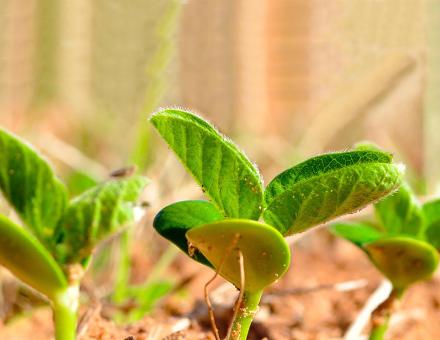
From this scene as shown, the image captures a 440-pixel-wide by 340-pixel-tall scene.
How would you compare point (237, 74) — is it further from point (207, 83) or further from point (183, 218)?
point (183, 218)

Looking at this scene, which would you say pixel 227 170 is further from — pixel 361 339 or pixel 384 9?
pixel 384 9

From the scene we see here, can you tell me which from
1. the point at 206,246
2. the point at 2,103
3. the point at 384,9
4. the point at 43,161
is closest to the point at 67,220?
the point at 43,161

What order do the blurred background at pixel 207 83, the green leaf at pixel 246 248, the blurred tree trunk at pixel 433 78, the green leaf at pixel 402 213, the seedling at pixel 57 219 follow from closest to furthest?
the green leaf at pixel 246 248
the seedling at pixel 57 219
the green leaf at pixel 402 213
the blurred background at pixel 207 83
the blurred tree trunk at pixel 433 78

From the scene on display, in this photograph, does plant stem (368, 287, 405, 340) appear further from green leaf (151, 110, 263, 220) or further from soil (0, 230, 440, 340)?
green leaf (151, 110, 263, 220)

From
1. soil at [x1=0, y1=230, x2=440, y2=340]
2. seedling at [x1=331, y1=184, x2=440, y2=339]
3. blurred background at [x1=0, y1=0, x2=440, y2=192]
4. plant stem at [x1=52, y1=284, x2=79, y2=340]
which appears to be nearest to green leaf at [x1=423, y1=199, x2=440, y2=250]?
seedling at [x1=331, y1=184, x2=440, y2=339]

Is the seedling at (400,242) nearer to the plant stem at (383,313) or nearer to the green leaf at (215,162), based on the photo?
the plant stem at (383,313)

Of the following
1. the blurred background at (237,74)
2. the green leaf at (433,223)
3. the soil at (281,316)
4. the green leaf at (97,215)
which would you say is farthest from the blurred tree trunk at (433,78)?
the green leaf at (97,215)
